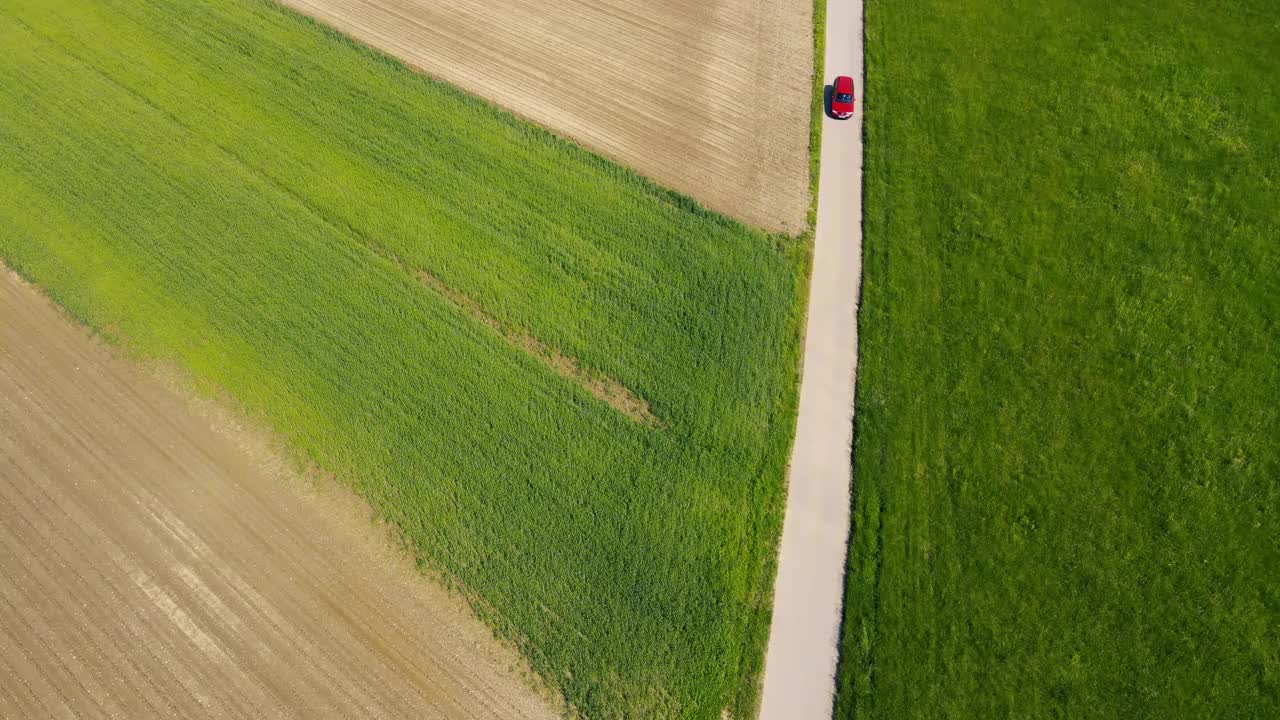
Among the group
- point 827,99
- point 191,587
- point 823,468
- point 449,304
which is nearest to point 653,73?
point 827,99

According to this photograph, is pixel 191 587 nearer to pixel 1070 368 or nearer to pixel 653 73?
pixel 653 73

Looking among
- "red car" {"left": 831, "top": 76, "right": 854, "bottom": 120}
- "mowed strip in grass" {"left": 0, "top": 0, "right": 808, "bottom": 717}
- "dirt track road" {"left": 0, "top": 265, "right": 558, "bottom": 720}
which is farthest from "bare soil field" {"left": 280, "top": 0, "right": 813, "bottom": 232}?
"dirt track road" {"left": 0, "top": 265, "right": 558, "bottom": 720}

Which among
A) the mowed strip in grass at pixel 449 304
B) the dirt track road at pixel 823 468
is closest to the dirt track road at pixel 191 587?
the mowed strip in grass at pixel 449 304

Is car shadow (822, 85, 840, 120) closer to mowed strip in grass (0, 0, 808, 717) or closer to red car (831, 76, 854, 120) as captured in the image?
red car (831, 76, 854, 120)

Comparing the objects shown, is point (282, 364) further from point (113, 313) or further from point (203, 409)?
point (113, 313)

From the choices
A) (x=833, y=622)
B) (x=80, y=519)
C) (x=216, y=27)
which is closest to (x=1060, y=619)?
(x=833, y=622)

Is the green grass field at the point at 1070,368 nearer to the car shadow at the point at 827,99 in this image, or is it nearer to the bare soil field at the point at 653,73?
the car shadow at the point at 827,99
